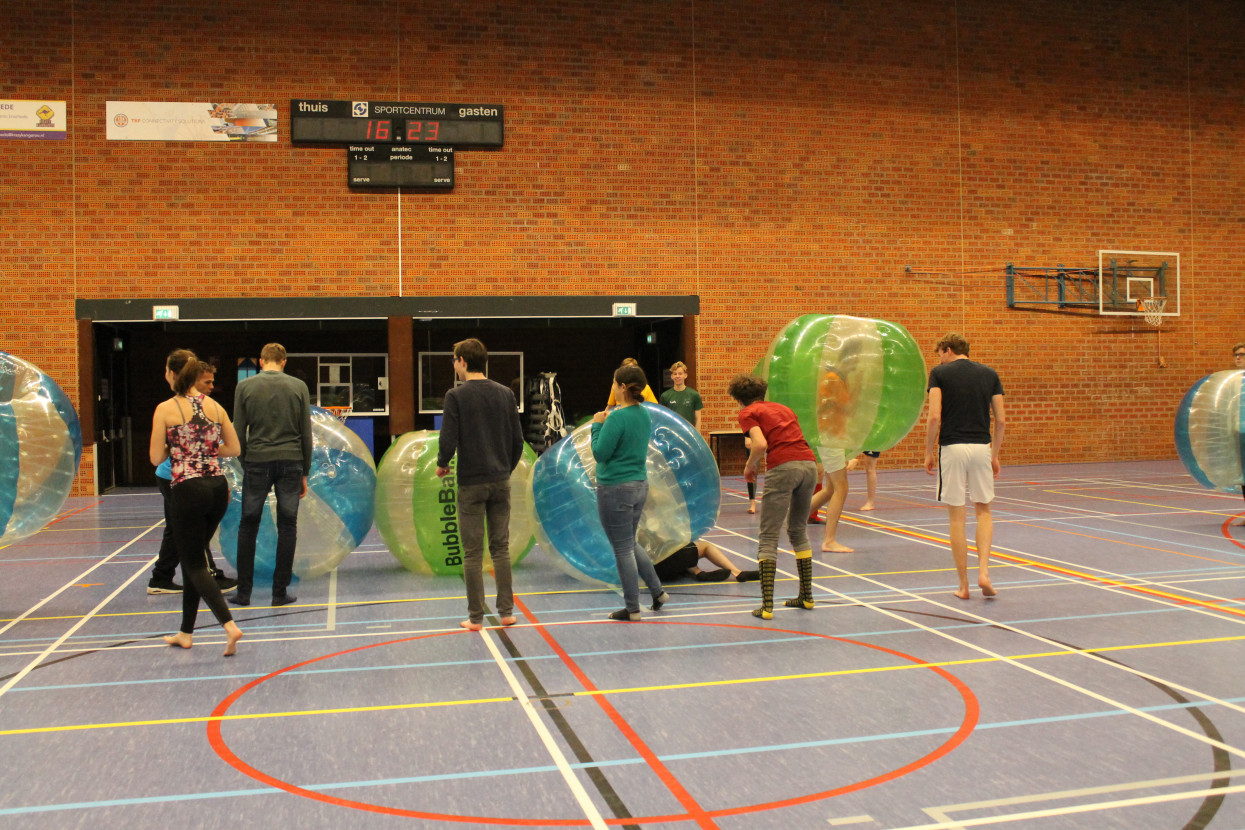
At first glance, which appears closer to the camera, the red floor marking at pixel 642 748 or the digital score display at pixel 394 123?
the red floor marking at pixel 642 748

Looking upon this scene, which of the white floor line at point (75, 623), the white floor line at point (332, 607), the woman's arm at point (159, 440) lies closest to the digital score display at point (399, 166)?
the white floor line at point (75, 623)

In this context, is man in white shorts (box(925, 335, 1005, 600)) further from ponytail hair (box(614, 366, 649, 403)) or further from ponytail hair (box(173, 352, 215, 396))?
ponytail hair (box(173, 352, 215, 396))

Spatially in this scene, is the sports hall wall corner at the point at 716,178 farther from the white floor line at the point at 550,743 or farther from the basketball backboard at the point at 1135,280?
the white floor line at the point at 550,743

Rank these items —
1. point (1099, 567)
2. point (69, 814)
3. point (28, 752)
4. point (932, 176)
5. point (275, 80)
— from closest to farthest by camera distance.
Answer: point (69, 814), point (28, 752), point (1099, 567), point (275, 80), point (932, 176)

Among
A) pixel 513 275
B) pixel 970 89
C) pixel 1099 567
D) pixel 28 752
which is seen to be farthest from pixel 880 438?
pixel 970 89

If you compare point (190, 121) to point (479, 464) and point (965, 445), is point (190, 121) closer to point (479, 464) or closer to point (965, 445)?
point (479, 464)

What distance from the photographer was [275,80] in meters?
14.9

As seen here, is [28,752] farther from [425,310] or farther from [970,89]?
[970,89]

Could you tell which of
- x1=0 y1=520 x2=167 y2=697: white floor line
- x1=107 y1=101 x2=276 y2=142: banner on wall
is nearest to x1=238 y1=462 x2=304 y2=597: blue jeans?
x1=0 y1=520 x2=167 y2=697: white floor line

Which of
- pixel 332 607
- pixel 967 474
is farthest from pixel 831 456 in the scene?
pixel 332 607

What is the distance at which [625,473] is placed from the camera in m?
5.99

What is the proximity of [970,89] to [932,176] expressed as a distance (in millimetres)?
1657

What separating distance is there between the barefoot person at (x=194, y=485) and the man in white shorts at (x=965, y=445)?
175 inches

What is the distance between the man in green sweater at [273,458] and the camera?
6699 millimetres
